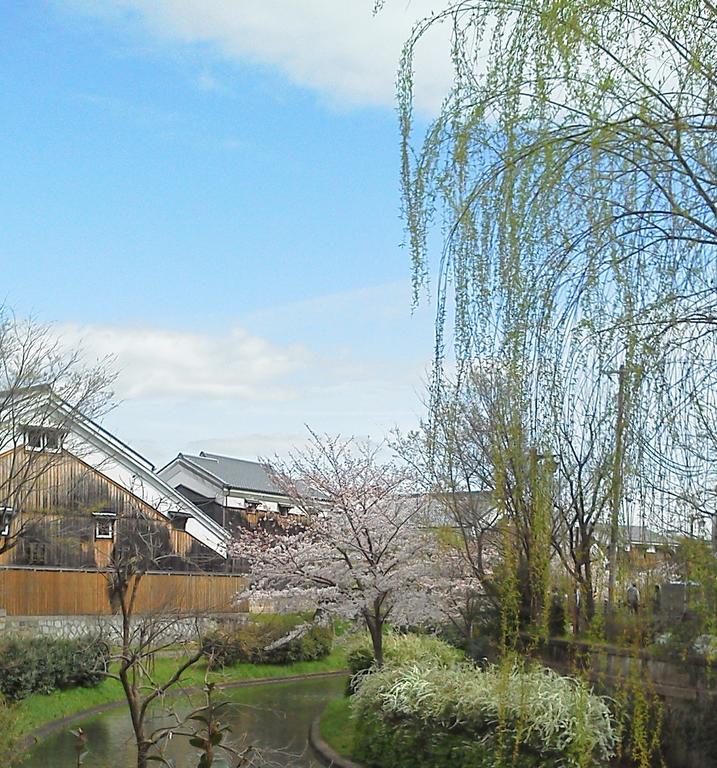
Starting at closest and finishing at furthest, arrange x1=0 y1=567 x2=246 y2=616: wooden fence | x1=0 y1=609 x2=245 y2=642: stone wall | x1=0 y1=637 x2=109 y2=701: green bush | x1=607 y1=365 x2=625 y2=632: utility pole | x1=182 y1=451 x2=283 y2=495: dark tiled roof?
x1=607 y1=365 x2=625 y2=632: utility pole < x1=0 y1=637 x2=109 y2=701: green bush < x1=0 y1=609 x2=245 y2=642: stone wall < x1=0 y1=567 x2=246 y2=616: wooden fence < x1=182 y1=451 x2=283 y2=495: dark tiled roof

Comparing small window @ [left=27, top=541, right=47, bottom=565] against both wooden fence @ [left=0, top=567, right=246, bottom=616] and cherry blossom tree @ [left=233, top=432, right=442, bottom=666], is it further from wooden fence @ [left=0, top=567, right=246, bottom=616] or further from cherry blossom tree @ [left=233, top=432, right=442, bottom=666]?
cherry blossom tree @ [left=233, top=432, right=442, bottom=666]

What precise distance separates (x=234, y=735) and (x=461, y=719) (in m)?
6.42

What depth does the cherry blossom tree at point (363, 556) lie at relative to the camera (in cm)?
1847

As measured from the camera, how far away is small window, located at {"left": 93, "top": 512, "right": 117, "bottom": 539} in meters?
26.8

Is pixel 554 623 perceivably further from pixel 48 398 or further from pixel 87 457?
pixel 87 457

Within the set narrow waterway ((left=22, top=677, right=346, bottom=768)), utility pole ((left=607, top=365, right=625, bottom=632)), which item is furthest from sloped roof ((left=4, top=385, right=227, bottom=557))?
utility pole ((left=607, top=365, right=625, bottom=632))

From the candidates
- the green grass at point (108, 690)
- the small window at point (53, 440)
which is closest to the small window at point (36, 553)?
the small window at point (53, 440)

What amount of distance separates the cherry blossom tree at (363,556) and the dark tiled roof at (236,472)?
49.0 ft

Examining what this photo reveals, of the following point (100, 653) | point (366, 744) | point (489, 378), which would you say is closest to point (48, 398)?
point (100, 653)

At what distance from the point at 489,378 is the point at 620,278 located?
0.92 metres

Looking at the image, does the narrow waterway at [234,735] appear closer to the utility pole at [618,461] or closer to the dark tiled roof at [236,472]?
the utility pole at [618,461]

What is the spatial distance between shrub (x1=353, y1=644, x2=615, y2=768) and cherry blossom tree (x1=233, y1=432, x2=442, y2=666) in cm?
413

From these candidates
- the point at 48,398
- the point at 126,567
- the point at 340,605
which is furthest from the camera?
the point at 48,398

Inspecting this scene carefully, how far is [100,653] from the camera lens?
64.0ft
